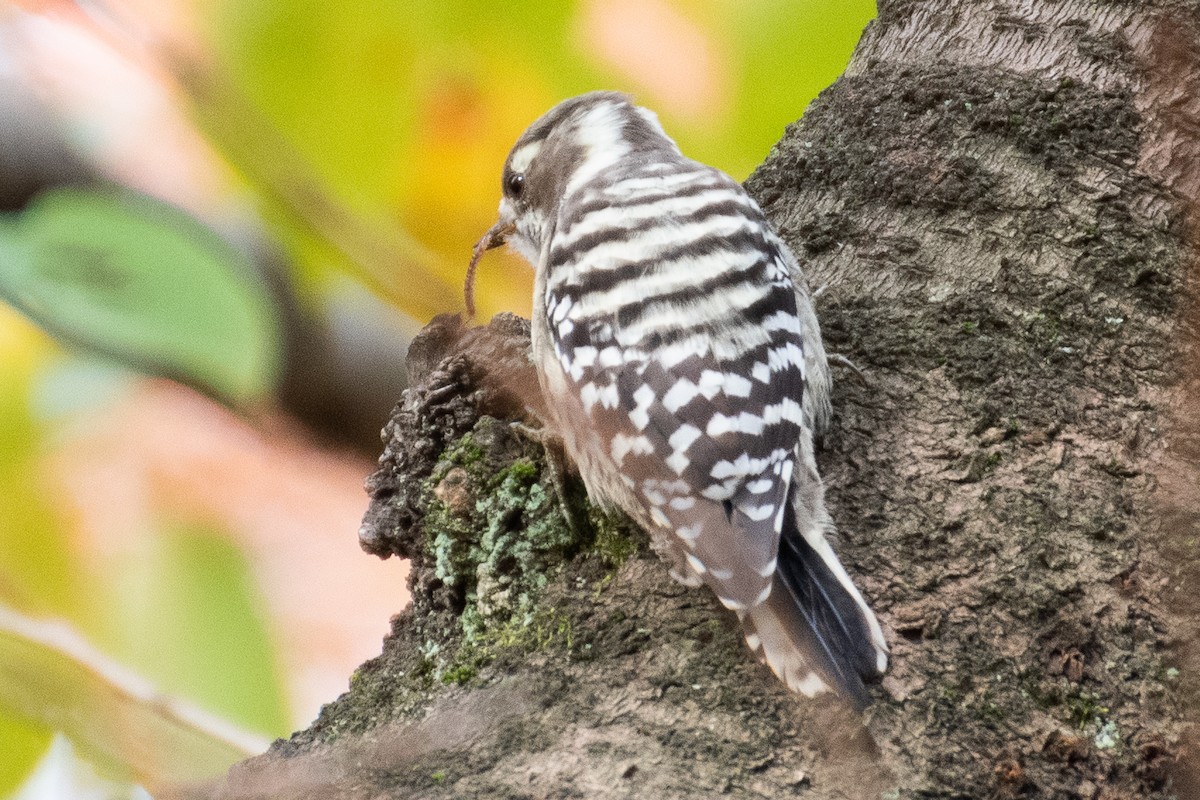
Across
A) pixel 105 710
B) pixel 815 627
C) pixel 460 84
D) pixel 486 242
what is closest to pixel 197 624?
pixel 105 710

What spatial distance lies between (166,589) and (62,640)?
0.76 feet

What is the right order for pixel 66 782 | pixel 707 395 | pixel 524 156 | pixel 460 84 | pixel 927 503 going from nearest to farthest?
1. pixel 927 503
2. pixel 707 395
3. pixel 66 782
4. pixel 524 156
5. pixel 460 84

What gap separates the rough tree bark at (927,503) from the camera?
112cm

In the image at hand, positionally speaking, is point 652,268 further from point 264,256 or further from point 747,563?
point 264,256

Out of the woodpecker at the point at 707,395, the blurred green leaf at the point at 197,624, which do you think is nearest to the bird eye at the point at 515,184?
the woodpecker at the point at 707,395

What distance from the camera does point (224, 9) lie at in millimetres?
2527

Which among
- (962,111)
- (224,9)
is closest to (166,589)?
(224,9)

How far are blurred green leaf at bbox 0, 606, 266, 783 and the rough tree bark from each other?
35 cm

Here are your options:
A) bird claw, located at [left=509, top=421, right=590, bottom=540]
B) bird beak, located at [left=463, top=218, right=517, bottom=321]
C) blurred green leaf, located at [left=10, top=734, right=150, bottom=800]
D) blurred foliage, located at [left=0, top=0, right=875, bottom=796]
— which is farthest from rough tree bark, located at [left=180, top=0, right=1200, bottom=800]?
blurred foliage, located at [left=0, top=0, right=875, bottom=796]

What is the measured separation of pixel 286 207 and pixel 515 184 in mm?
507

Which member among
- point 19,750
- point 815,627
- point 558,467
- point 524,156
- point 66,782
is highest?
point 524,156

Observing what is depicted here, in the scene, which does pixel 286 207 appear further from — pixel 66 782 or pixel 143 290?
pixel 66 782

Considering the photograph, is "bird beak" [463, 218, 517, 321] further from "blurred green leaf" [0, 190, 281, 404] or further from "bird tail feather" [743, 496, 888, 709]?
"bird tail feather" [743, 496, 888, 709]

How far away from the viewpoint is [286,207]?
2369 millimetres
